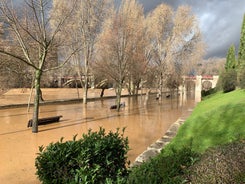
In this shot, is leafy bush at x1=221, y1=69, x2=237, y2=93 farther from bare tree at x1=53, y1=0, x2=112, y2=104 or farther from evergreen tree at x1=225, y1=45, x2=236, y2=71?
bare tree at x1=53, y1=0, x2=112, y2=104

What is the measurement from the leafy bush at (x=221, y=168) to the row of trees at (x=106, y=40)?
11.9 metres

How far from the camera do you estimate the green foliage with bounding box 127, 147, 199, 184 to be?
8.35ft

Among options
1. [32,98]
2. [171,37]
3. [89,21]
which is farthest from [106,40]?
[32,98]

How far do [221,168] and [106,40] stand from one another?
24.7 meters

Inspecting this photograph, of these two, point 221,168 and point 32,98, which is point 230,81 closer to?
point 221,168

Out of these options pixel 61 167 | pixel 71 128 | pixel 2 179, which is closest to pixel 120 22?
pixel 71 128

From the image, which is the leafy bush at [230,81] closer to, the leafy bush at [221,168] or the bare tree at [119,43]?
the bare tree at [119,43]

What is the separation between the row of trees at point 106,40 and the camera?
16.4m

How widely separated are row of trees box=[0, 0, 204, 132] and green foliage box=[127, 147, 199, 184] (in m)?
11.3

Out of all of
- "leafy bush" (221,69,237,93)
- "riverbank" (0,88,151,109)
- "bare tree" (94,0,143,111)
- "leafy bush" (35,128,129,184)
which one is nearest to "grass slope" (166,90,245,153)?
"leafy bush" (35,128,129,184)

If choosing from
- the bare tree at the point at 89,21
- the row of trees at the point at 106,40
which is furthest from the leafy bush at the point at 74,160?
the bare tree at the point at 89,21

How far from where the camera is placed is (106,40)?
2611cm

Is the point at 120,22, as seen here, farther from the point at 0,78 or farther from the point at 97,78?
the point at 97,78

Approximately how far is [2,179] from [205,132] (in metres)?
6.53
